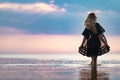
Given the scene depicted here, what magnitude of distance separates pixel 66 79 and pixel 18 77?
185 cm

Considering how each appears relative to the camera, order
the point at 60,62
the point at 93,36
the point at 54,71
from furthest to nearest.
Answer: the point at 60,62 < the point at 54,71 < the point at 93,36

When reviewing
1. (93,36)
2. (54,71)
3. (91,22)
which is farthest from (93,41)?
(54,71)

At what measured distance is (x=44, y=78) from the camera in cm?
1928

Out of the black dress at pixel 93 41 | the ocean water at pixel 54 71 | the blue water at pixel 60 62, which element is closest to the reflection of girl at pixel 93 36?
the black dress at pixel 93 41

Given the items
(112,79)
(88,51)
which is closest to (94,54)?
(88,51)

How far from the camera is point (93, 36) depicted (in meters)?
16.5

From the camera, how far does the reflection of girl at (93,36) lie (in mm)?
16344

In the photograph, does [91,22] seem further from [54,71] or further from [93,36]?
[54,71]

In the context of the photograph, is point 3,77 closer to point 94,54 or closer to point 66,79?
point 66,79

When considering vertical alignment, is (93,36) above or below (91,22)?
below

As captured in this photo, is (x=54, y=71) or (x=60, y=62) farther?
(x=60, y=62)

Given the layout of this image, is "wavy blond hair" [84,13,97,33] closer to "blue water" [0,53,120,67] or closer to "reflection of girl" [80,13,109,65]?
"reflection of girl" [80,13,109,65]

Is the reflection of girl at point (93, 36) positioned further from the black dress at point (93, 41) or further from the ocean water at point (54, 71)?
the ocean water at point (54, 71)

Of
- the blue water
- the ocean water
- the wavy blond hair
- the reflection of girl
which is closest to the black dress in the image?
the reflection of girl
